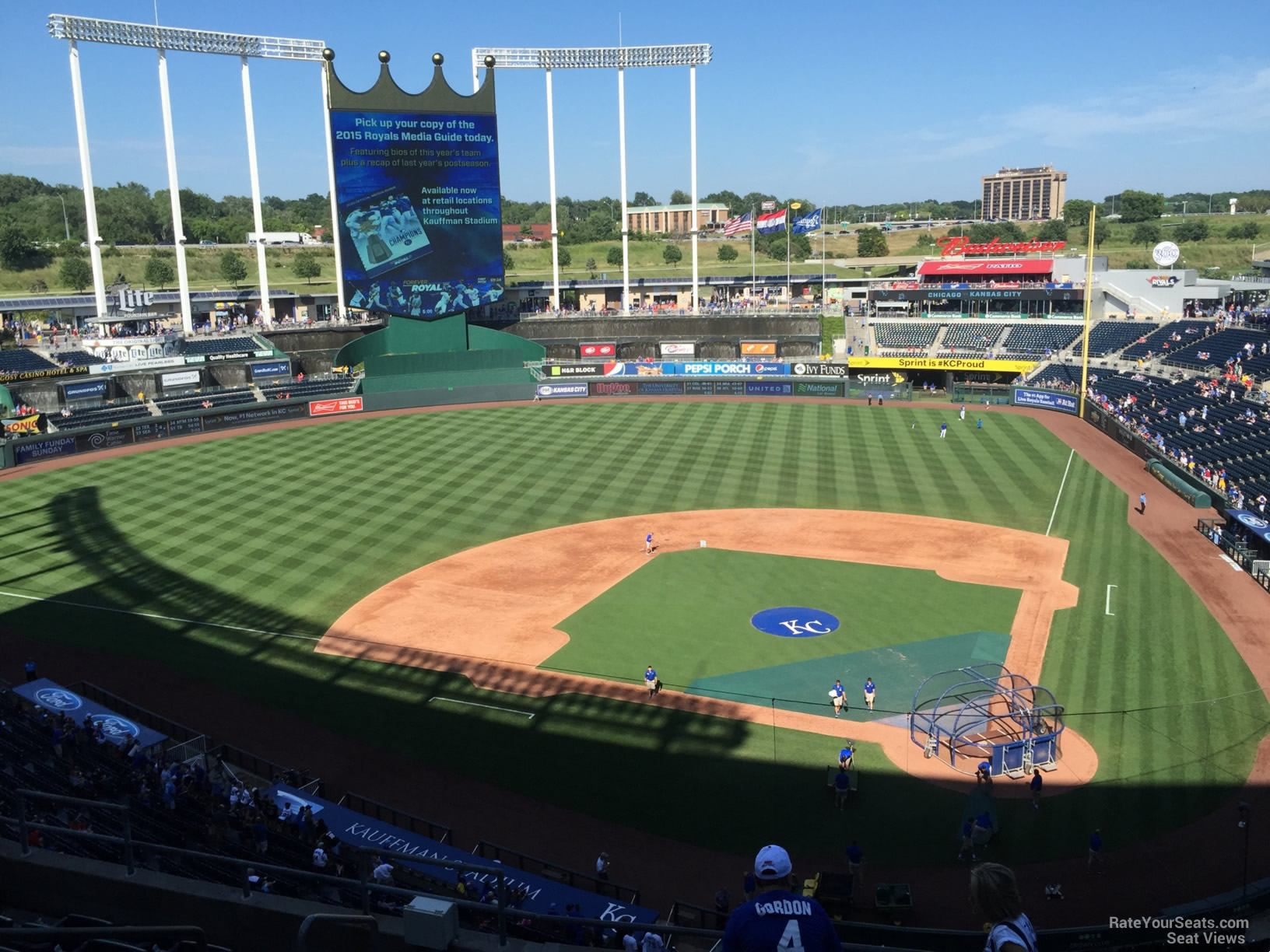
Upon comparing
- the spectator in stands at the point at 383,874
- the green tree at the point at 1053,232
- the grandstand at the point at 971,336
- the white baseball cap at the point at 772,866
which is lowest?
the spectator in stands at the point at 383,874

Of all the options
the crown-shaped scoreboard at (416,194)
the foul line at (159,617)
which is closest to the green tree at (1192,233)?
the crown-shaped scoreboard at (416,194)

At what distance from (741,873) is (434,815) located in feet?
21.7

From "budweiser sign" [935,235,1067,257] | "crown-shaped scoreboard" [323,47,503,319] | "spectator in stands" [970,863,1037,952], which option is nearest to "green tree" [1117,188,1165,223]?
"budweiser sign" [935,235,1067,257]

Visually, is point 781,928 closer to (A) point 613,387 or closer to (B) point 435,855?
(B) point 435,855

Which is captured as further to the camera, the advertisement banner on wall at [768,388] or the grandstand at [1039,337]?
the grandstand at [1039,337]

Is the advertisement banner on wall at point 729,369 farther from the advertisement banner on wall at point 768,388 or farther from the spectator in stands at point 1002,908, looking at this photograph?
the spectator in stands at point 1002,908

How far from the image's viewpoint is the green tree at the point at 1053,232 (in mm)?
127731

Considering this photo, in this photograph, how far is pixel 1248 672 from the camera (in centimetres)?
2541

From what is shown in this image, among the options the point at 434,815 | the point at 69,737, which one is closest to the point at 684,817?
the point at 434,815

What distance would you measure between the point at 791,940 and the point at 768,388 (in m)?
65.8

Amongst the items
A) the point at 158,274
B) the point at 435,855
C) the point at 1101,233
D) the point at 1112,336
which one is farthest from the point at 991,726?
the point at 1101,233

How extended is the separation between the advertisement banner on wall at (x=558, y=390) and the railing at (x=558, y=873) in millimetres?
53427

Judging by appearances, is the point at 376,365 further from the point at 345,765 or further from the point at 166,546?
the point at 345,765

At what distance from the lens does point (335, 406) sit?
6431 cm
